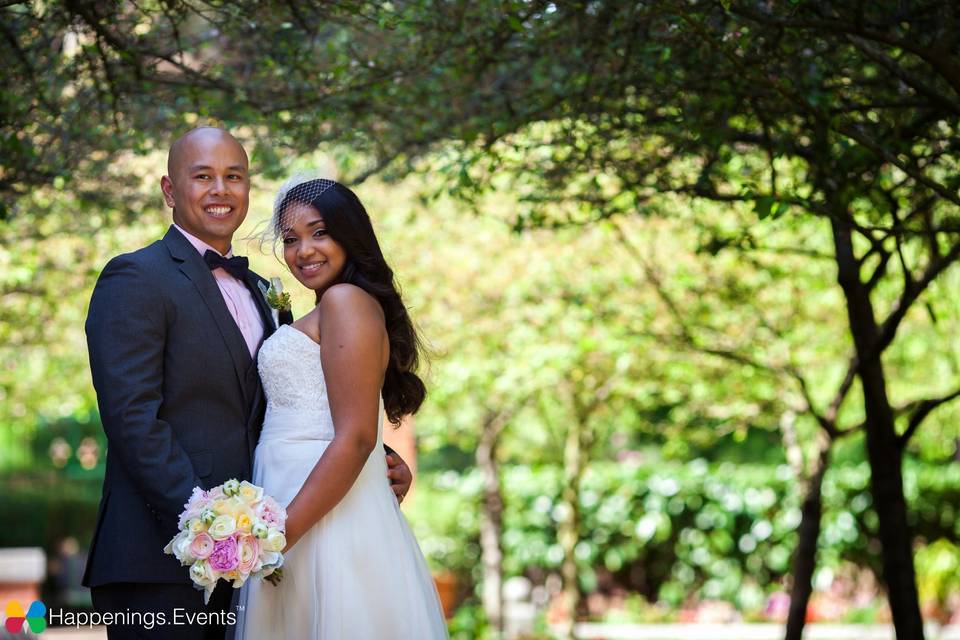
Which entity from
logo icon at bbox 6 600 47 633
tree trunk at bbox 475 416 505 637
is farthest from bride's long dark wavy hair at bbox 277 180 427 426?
tree trunk at bbox 475 416 505 637

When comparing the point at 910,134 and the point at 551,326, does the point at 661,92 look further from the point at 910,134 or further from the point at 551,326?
the point at 551,326

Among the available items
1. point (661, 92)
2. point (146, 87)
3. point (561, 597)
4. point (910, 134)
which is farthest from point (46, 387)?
point (910, 134)

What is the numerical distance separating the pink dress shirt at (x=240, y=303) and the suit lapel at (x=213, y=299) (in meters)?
0.07

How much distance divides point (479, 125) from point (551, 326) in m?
4.33

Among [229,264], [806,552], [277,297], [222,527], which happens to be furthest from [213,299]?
[806,552]

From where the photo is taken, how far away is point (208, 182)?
3887mm

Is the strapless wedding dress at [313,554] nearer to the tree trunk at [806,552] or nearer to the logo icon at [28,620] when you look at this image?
the logo icon at [28,620]

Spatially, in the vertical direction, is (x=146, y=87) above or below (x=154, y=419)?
above

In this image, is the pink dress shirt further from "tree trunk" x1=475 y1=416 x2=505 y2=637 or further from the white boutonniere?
"tree trunk" x1=475 y1=416 x2=505 y2=637

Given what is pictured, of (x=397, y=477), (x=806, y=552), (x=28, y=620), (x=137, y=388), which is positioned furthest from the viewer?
(x=806, y=552)

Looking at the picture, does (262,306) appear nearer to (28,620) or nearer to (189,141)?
(189,141)

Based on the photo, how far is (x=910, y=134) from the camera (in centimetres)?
504

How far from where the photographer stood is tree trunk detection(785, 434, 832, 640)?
21.8 feet

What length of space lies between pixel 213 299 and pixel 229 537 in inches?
34.5
